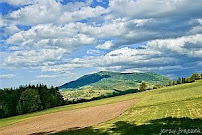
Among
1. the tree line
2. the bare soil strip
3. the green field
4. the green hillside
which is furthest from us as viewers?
the tree line

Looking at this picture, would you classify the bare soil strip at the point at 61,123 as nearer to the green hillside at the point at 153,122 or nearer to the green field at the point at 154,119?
the green field at the point at 154,119

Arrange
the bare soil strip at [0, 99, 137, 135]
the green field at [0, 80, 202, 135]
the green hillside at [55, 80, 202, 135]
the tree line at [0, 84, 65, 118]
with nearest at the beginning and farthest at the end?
the green hillside at [55, 80, 202, 135], the green field at [0, 80, 202, 135], the bare soil strip at [0, 99, 137, 135], the tree line at [0, 84, 65, 118]

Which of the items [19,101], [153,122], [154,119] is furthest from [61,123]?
[19,101]

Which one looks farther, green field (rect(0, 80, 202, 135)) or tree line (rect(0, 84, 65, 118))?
tree line (rect(0, 84, 65, 118))

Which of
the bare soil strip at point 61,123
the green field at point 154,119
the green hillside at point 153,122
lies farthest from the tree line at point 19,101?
the green hillside at point 153,122

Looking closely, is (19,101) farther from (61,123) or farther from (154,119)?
(154,119)

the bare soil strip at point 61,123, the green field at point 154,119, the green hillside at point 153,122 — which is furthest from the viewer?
the bare soil strip at point 61,123

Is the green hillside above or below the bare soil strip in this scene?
above

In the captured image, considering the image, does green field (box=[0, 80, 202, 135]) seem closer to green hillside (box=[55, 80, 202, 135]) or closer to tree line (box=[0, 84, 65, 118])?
green hillside (box=[55, 80, 202, 135])

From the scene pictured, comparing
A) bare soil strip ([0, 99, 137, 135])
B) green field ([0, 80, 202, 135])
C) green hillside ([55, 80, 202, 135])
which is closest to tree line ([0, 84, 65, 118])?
bare soil strip ([0, 99, 137, 135])

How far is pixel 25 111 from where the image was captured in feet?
389

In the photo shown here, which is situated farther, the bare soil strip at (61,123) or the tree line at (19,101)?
the tree line at (19,101)

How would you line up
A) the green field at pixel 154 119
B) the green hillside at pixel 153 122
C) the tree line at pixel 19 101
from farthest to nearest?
1. the tree line at pixel 19 101
2. the green field at pixel 154 119
3. the green hillside at pixel 153 122

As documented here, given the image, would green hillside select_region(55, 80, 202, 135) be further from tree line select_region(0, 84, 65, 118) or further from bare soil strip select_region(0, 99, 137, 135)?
Result: tree line select_region(0, 84, 65, 118)
